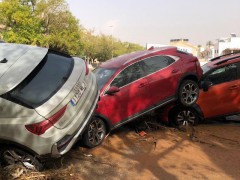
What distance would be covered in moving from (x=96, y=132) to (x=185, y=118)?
2.66 meters

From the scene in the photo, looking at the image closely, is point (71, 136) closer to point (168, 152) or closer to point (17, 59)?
point (17, 59)

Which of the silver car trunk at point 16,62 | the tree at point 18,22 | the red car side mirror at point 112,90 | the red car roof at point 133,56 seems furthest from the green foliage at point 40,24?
A: the silver car trunk at point 16,62

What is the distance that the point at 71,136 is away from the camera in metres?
4.90

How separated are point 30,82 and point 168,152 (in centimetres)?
312

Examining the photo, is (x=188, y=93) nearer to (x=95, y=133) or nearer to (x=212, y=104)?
(x=212, y=104)

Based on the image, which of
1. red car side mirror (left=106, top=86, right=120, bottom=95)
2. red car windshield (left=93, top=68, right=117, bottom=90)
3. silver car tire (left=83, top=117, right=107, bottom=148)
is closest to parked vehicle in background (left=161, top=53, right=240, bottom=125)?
red car windshield (left=93, top=68, right=117, bottom=90)

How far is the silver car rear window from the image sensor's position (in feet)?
14.9

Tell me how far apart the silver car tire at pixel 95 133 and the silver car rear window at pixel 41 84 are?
1621mm

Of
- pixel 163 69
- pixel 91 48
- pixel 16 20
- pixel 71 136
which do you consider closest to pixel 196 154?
pixel 163 69

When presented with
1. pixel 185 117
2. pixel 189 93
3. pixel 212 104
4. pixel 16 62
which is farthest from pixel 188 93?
pixel 16 62

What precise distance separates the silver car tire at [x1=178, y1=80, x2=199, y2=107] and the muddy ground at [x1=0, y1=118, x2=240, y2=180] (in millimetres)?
681

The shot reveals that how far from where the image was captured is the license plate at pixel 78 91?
4.97 m

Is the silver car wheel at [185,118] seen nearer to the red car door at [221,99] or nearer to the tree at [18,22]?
the red car door at [221,99]

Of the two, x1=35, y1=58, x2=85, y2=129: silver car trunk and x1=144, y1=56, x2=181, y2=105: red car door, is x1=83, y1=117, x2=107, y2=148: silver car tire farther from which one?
x1=35, y1=58, x2=85, y2=129: silver car trunk
